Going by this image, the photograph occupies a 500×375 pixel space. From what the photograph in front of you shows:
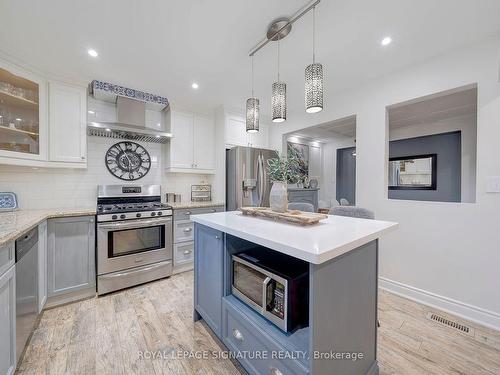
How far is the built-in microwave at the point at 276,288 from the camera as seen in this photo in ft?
3.72

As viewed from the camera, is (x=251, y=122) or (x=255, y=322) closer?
(x=255, y=322)

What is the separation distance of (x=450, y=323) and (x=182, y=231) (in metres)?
2.99

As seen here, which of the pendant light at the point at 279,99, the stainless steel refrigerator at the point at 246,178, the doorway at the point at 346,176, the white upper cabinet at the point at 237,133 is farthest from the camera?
the doorway at the point at 346,176

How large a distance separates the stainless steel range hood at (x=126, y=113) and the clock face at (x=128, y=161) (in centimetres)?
15

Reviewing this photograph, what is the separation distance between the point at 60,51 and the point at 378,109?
3390 millimetres

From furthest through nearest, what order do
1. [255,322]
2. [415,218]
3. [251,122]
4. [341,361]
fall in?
[415,218] < [251,122] < [255,322] < [341,361]

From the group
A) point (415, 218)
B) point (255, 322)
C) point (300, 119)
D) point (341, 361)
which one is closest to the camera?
point (341, 361)

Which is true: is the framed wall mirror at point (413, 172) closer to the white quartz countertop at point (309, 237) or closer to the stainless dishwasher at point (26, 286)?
the white quartz countertop at point (309, 237)

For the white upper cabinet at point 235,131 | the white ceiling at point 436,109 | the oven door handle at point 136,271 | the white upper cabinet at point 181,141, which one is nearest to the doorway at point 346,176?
the white ceiling at point 436,109

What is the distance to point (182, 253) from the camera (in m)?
2.98

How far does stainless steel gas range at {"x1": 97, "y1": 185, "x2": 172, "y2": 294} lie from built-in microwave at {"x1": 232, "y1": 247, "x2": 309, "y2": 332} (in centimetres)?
163

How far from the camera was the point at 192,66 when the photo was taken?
2.32m

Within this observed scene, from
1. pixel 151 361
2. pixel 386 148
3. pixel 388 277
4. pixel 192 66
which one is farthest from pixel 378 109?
pixel 151 361

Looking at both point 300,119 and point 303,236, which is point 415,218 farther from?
point 300,119
